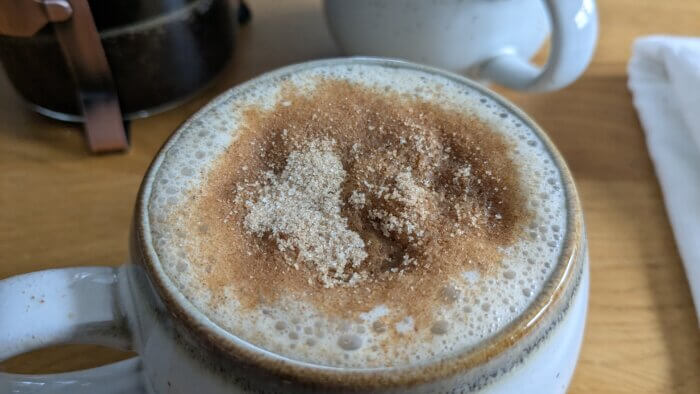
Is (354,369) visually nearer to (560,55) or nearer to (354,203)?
(354,203)

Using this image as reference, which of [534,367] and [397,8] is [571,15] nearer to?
[397,8]

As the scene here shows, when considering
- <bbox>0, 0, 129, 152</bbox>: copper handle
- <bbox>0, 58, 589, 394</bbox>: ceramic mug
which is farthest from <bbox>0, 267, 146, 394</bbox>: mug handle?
<bbox>0, 0, 129, 152</bbox>: copper handle

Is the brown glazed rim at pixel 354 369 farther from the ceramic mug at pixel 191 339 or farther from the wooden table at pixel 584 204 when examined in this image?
the wooden table at pixel 584 204

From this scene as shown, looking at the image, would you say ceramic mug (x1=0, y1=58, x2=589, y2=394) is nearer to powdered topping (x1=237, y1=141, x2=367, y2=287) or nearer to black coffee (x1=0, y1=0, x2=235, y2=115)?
powdered topping (x1=237, y1=141, x2=367, y2=287)

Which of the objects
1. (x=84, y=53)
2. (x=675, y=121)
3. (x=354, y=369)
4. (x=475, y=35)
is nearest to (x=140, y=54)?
(x=84, y=53)

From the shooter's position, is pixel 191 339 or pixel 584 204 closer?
pixel 191 339

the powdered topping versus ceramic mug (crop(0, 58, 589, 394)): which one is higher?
the powdered topping
